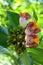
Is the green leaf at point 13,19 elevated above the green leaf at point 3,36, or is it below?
above

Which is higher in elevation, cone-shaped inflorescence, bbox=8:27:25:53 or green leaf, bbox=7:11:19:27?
green leaf, bbox=7:11:19:27

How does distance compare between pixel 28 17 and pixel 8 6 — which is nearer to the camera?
pixel 28 17

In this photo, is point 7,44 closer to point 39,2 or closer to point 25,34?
point 25,34

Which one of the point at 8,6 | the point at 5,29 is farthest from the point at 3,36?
the point at 8,6

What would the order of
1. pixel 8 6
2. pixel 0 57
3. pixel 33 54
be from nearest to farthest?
pixel 0 57 < pixel 33 54 < pixel 8 6

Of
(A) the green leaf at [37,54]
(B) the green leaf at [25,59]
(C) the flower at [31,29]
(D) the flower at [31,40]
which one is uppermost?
(C) the flower at [31,29]

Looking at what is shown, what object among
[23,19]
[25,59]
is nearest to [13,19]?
[23,19]
